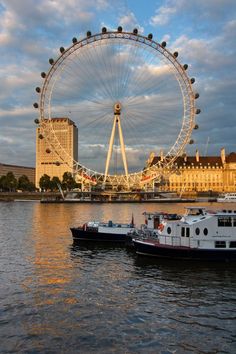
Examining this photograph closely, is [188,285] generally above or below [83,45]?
below

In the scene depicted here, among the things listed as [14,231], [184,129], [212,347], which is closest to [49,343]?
[212,347]

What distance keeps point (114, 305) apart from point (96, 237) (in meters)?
19.8

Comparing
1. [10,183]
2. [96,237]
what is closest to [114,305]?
[96,237]

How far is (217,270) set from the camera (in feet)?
89.7

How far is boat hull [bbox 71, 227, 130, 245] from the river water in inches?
237

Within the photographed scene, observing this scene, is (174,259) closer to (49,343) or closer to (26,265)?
(26,265)

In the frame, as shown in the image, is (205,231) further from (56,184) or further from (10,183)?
(10,183)

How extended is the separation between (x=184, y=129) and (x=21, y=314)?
70540mm

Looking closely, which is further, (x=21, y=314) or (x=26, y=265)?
(x=26, y=265)

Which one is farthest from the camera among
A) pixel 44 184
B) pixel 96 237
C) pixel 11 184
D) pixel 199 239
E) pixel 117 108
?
pixel 44 184

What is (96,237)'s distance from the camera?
3909 centimetres

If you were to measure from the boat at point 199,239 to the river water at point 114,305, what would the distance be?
2.90ft

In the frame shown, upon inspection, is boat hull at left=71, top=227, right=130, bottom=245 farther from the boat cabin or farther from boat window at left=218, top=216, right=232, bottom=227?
boat window at left=218, top=216, right=232, bottom=227

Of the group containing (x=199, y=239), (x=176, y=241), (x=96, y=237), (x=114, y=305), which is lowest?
(x=114, y=305)
